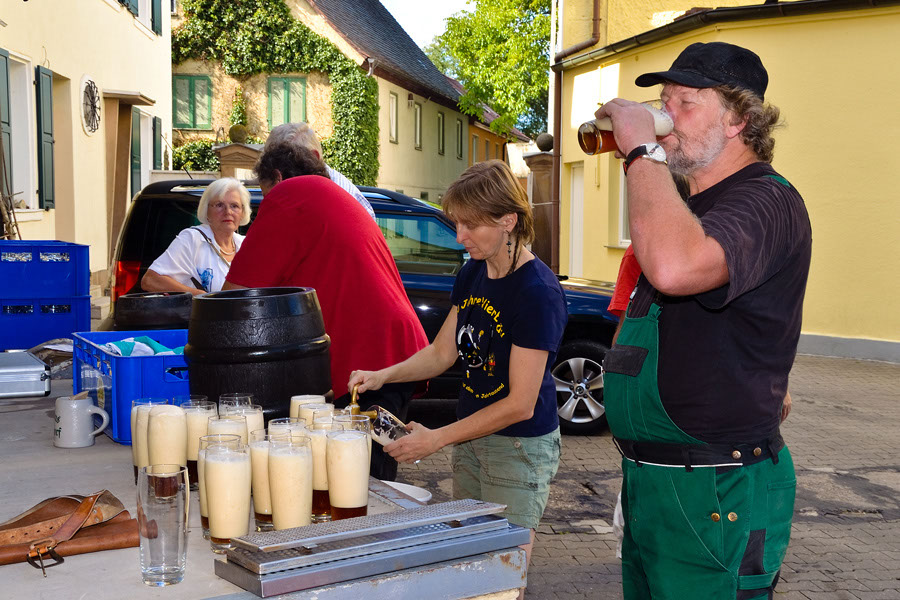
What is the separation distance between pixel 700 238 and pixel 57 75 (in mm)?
13493

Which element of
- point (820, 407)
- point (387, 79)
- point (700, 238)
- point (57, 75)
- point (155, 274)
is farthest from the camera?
point (387, 79)

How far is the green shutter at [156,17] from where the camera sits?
1923cm

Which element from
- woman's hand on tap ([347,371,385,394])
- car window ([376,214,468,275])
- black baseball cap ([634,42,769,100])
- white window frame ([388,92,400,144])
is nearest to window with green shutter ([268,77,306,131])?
white window frame ([388,92,400,144])

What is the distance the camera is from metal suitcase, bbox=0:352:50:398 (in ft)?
12.1

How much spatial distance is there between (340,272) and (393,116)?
88.8 feet

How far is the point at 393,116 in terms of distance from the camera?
99.1 feet

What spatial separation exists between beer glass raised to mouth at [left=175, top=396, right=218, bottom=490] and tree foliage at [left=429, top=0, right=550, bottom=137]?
32339 millimetres

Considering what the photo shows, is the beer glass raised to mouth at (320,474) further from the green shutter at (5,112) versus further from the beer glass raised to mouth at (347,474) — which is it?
the green shutter at (5,112)

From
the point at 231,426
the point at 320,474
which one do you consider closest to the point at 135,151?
the point at 231,426

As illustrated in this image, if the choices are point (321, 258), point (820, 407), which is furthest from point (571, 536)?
point (820, 407)

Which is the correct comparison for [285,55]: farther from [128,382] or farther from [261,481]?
[261,481]

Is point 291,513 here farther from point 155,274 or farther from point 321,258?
point 155,274

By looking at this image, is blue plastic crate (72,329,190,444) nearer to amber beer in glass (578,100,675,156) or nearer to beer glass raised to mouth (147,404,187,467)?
beer glass raised to mouth (147,404,187,467)

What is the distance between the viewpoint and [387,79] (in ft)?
96.1
